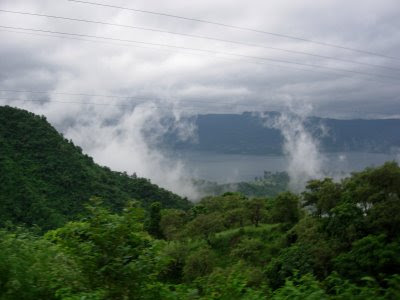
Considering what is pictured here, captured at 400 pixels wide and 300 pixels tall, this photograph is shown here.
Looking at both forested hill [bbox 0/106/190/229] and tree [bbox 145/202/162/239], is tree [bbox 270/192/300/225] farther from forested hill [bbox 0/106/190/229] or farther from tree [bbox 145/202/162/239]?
forested hill [bbox 0/106/190/229]

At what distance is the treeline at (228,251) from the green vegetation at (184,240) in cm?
2

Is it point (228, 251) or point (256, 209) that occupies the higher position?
point (256, 209)

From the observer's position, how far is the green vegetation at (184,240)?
5.59 m

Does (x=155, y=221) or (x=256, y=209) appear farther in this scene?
(x=155, y=221)

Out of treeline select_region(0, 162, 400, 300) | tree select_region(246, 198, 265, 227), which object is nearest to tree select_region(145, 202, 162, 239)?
treeline select_region(0, 162, 400, 300)

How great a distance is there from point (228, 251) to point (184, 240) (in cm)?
548

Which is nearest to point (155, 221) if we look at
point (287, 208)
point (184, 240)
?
point (184, 240)

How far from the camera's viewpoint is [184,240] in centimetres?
4734

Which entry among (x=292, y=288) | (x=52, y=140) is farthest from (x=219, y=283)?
(x=52, y=140)

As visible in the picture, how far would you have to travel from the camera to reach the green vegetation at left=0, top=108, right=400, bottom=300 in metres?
5.59

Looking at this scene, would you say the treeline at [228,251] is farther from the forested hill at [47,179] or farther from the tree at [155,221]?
the forested hill at [47,179]

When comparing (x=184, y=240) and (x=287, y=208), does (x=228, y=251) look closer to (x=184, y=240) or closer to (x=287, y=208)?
(x=184, y=240)

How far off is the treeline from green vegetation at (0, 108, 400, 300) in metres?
0.02

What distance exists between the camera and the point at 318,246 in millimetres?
29266
